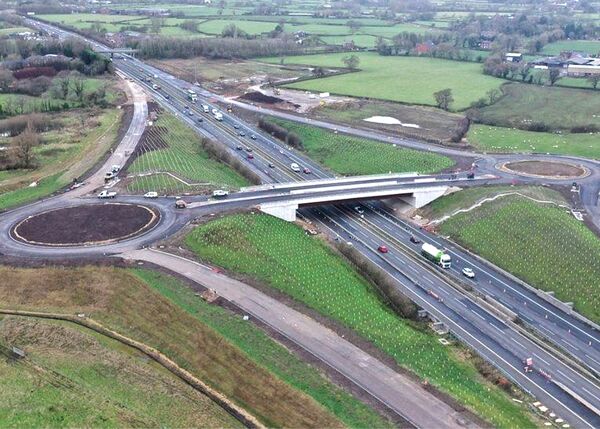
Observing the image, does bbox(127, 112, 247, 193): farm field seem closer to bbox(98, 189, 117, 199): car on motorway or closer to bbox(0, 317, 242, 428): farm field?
bbox(98, 189, 117, 199): car on motorway

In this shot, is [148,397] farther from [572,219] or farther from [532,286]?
[572,219]

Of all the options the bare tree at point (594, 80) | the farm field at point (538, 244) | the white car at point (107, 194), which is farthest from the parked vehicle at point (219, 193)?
the bare tree at point (594, 80)

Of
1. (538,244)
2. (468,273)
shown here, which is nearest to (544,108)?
(538,244)

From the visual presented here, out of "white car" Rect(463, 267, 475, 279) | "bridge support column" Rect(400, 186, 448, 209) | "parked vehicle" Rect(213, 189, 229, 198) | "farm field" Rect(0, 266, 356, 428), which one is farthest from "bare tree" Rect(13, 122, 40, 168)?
"white car" Rect(463, 267, 475, 279)

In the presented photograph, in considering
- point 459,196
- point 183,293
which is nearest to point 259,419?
point 183,293

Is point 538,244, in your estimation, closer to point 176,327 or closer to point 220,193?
point 220,193

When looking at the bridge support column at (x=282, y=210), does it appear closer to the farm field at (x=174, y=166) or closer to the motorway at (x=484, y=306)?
the motorway at (x=484, y=306)

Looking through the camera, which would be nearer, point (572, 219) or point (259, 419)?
point (259, 419)
